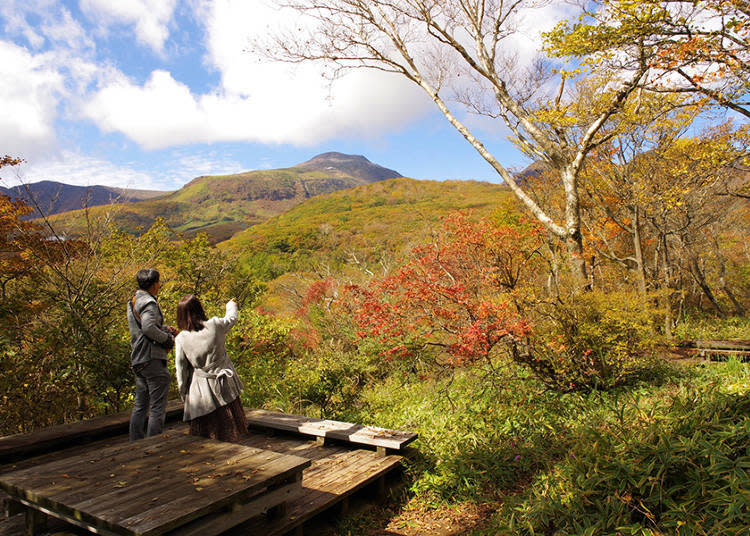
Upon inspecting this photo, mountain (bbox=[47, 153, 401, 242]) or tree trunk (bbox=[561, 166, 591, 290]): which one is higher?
mountain (bbox=[47, 153, 401, 242])

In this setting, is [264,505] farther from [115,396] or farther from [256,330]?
[256,330]

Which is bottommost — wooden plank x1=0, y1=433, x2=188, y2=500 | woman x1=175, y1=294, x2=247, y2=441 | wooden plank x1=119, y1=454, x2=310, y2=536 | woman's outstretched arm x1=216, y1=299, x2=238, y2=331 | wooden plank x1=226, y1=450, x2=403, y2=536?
wooden plank x1=226, y1=450, x2=403, y2=536

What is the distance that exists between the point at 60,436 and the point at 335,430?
263 centimetres

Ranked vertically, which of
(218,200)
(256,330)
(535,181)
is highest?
(218,200)

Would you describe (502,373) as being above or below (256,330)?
below

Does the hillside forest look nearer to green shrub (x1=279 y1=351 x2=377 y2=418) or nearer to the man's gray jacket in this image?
green shrub (x1=279 y1=351 x2=377 y2=418)

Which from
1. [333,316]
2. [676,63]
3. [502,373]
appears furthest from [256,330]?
[676,63]

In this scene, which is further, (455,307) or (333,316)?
(333,316)

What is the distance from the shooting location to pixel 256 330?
25.7 feet

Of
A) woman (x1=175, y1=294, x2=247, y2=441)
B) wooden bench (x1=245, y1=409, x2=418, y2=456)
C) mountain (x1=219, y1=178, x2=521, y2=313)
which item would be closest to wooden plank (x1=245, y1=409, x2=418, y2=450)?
wooden bench (x1=245, y1=409, x2=418, y2=456)

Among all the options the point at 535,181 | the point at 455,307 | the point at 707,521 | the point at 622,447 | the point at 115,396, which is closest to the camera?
the point at 707,521

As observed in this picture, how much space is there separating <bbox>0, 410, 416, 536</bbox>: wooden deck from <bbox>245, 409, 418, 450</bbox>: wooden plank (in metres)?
0.12

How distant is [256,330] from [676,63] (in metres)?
8.33

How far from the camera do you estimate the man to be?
12.1 feet
